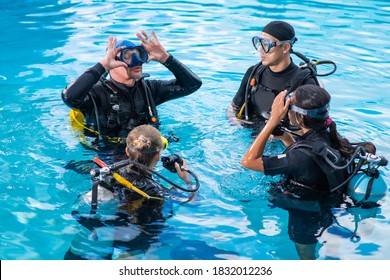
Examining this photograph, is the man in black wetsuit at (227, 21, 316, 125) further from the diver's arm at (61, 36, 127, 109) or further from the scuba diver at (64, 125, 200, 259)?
the scuba diver at (64, 125, 200, 259)

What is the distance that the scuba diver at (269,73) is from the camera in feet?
20.4

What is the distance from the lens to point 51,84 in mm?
8336

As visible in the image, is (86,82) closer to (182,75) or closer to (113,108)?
(113,108)

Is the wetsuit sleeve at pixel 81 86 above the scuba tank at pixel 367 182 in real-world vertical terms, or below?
above

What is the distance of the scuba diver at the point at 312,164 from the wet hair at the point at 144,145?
0.78 m

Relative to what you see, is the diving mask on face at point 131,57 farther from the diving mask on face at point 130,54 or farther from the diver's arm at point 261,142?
the diver's arm at point 261,142

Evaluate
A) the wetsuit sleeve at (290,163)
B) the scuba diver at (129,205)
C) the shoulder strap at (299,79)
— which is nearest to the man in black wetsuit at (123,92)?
the shoulder strap at (299,79)

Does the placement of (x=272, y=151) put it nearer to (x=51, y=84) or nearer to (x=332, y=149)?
(x=332, y=149)

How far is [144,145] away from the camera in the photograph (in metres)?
4.39

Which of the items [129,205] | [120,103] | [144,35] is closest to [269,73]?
[144,35]

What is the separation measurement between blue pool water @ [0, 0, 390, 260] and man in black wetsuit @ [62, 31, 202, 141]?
18.1 inches

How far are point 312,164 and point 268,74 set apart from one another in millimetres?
2045

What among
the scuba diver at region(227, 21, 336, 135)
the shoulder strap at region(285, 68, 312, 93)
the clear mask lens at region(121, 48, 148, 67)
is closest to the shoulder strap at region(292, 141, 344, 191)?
the shoulder strap at region(285, 68, 312, 93)

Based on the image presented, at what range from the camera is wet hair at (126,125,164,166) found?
440 cm
